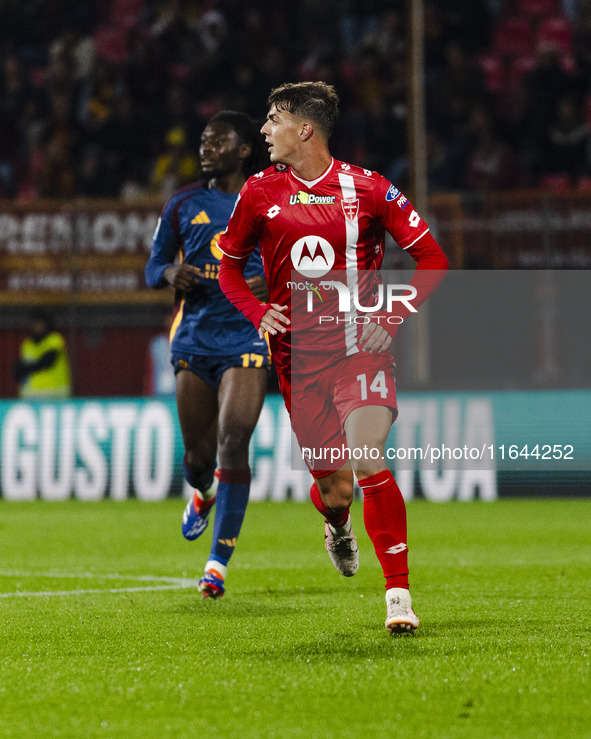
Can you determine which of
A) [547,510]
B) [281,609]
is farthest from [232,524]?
[547,510]

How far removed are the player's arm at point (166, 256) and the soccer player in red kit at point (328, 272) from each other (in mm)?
1219

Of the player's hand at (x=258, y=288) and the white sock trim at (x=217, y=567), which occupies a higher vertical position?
the player's hand at (x=258, y=288)

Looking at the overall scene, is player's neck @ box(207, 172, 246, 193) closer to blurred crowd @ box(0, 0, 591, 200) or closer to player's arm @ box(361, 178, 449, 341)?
player's arm @ box(361, 178, 449, 341)

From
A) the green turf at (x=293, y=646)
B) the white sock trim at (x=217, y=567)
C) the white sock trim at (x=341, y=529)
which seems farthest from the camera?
the white sock trim at (x=217, y=567)

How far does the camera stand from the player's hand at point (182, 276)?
6.89m

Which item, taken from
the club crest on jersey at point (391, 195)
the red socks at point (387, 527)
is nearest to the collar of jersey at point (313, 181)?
the club crest on jersey at point (391, 195)

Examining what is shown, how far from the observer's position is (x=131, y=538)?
9992 millimetres

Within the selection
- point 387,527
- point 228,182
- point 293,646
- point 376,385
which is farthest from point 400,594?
point 228,182

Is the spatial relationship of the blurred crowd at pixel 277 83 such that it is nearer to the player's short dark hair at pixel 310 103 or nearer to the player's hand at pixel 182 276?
the player's hand at pixel 182 276

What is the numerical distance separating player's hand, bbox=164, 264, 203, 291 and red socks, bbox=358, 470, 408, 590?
6.79 ft

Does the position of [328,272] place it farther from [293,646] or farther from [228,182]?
[228,182]

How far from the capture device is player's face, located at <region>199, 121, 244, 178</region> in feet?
22.9

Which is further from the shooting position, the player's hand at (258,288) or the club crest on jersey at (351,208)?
the player's hand at (258,288)

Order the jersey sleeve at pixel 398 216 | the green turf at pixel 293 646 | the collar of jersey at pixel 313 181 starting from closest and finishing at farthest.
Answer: the green turf at pixel 293 646, the jersey sleeve at pixel 398 216, the collar of jersey at pixel 313 181
